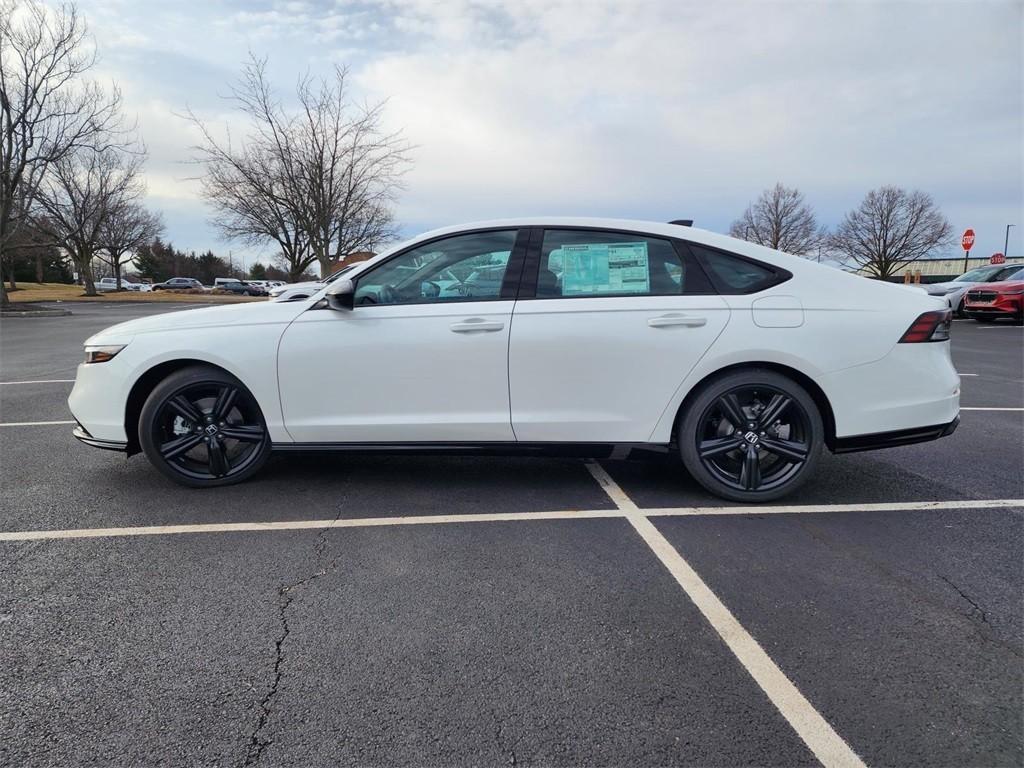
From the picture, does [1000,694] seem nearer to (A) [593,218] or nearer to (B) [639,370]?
(B) [639,370]

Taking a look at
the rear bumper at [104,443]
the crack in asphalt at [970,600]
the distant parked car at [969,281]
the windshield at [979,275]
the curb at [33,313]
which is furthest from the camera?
the curb at [33,313]

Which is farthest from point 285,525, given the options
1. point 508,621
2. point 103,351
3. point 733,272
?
point 733,272

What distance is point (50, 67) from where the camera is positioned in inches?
898

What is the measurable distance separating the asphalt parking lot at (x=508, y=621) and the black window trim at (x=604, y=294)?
122cm

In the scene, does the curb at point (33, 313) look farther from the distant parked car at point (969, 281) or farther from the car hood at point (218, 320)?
the distant parked car at point (969, 281)

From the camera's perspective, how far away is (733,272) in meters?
3.48

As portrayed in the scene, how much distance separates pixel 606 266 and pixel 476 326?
86cm

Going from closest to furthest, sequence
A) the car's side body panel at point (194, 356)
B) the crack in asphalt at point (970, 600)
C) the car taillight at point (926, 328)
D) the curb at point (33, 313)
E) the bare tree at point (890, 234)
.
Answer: the crack in asphalt at point (970, 600) → the car taillight at point (926, 328) → the car's side body panel at point (194, 356) → the curb at point (33, 313) → the bare tree at point (890, 234)

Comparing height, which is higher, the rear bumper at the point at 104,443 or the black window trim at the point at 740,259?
the black window trim at the point at 740,259

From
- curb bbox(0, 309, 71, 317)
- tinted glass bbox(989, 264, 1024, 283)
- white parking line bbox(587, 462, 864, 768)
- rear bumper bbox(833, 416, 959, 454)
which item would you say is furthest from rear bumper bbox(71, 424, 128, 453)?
curb bbox(0, 309, 71, 317)

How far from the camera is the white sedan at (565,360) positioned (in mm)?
3355

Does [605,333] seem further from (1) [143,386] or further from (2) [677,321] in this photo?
(1) [143,386]

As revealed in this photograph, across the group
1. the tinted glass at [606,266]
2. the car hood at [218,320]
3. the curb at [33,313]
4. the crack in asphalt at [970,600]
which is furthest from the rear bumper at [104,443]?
the curb at [33,313]

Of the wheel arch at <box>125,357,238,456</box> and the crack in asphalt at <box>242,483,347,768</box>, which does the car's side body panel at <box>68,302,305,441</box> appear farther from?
the crack in asphalt at <box>242,483,347,768</box>
